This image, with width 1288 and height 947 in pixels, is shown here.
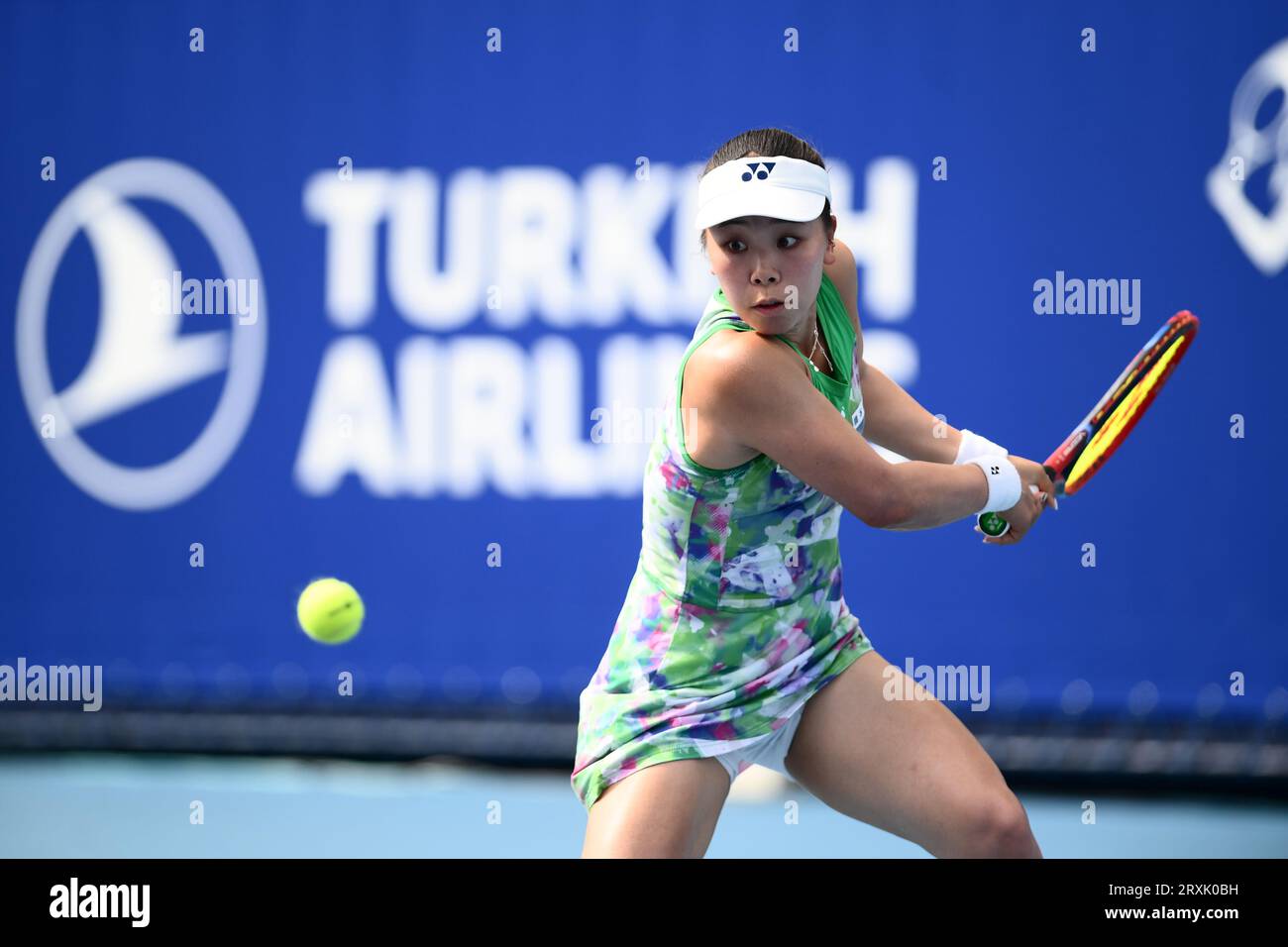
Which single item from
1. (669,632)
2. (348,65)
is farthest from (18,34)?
(669,632)

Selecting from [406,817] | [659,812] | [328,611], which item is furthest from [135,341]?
[659,812]

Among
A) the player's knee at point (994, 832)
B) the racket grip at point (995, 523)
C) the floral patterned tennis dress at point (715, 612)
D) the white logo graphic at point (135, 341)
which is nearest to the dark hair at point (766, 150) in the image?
the floral patterned tennis dress at point (715, 612)

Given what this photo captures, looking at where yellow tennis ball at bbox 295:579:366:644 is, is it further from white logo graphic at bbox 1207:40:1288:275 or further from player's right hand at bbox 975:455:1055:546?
white logo graphic at bbox 1207:40:1288:275

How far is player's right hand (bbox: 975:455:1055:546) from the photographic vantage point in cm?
279

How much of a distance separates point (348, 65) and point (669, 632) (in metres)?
3.19

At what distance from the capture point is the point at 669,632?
2.70 meters

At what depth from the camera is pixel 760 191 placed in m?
2.50

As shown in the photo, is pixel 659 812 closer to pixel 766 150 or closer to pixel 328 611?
pixel 766 150

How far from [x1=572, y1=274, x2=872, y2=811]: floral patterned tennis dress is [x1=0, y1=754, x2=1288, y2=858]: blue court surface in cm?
191

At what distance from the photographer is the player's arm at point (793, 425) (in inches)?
98.0

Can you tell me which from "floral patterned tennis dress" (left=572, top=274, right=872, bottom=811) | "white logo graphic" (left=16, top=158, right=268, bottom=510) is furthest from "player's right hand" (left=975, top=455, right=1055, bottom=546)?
"white logo graphic" (left=16, top=158, right=268, bottom=510)

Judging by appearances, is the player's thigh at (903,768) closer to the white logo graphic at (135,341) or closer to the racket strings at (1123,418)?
the racket strings at (1123,418)

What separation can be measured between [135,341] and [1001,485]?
140 inches

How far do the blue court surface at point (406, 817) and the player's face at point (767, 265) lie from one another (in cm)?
230
